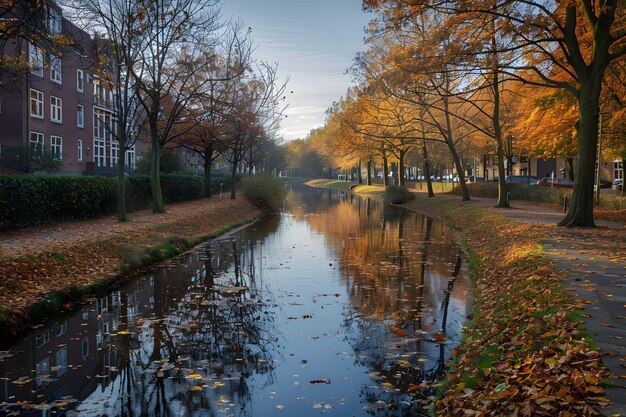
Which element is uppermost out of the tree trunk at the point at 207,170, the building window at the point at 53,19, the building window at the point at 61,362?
the building window at the point at 53,19

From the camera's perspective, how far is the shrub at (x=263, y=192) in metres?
35.7

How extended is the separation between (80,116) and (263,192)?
59.6 ft

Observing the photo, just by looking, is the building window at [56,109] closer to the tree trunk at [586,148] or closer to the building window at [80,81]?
the building window at [80,81]

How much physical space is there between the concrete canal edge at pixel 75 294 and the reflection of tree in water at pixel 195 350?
3.18 feet

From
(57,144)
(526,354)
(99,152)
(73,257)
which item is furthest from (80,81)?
(526,354)

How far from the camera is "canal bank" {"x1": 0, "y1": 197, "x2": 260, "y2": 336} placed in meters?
9.11

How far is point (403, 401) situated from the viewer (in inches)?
219

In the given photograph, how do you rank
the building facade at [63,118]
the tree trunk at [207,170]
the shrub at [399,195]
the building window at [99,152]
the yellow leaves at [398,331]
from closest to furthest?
the yellow leaves at [398,331] → the building facade at [63,118] → the tree trunk at [207,170] → the shrub at [399,195] → the building window at [99,152]

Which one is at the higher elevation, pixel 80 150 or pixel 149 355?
pixel 80 150

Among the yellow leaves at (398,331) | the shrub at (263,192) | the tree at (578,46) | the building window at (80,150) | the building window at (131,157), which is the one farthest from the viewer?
the building window at (131,157)

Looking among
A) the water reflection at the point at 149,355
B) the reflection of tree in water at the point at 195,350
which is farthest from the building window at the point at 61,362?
the reflection of tree in water at the point at 195,350

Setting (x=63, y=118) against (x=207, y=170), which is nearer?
(x=207, y=170)

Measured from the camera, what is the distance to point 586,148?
15.7m

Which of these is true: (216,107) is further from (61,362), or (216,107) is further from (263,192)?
(61,362)
